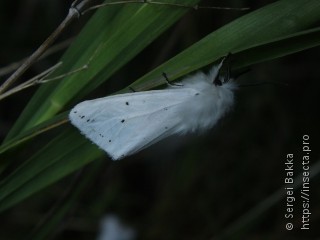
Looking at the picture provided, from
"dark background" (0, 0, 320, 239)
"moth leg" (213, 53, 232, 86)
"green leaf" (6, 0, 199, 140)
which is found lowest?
"dark background" (0, 0, 320, 239)

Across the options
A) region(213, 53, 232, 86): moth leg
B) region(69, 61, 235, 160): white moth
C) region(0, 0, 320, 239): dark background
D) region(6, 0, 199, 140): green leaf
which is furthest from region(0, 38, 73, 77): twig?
region(0, 0, 320, 239): dark background

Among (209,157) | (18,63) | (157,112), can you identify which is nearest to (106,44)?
(157,112)

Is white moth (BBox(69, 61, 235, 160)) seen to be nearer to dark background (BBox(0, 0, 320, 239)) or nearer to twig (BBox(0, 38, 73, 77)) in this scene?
twig (BBox(0, 38, 73, 77))

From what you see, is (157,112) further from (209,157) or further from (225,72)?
(209,157)

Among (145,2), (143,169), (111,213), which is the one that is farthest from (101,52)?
(143,169)

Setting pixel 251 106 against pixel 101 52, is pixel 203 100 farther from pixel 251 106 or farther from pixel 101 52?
pixel 251 106

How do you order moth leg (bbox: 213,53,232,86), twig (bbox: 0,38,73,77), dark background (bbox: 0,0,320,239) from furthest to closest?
dark background (bbox: 0,0,320,239) < twig (bbox: 0,38,73,77) < moth leg (bbox: 213,53,232,86)
